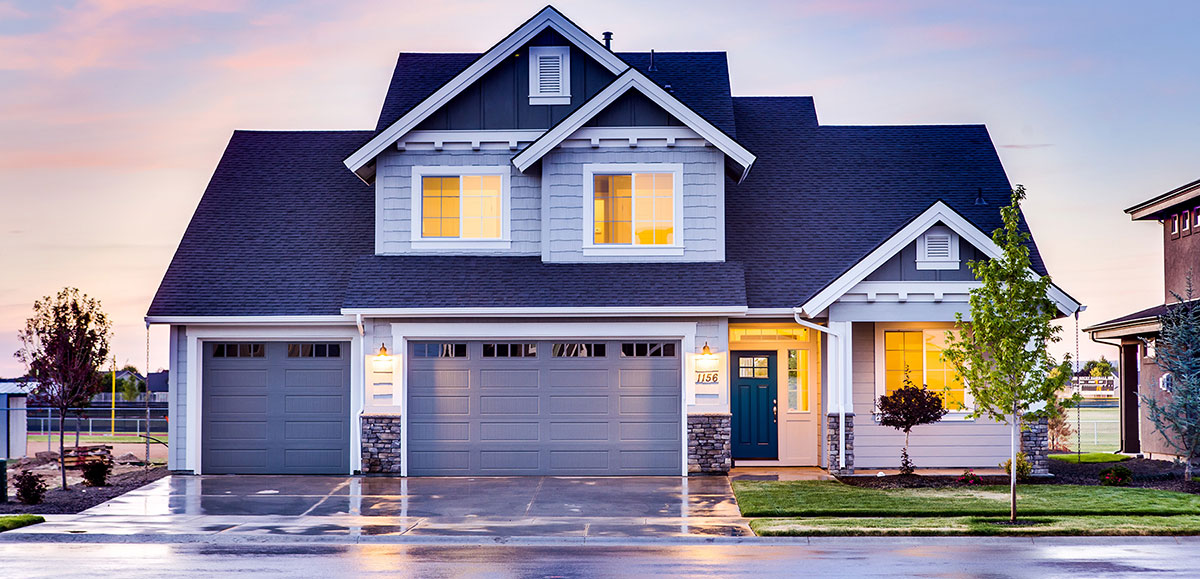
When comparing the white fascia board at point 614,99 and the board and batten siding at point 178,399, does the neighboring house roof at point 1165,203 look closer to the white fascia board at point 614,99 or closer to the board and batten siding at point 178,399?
the white fascia board at point 614,99

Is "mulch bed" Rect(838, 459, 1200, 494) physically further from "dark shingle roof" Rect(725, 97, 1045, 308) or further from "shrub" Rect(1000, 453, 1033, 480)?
"dark shingle roof" Rect(725, 97, 1045, 308)

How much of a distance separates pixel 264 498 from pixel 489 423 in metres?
4.46

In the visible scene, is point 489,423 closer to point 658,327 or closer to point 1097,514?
point 658,327

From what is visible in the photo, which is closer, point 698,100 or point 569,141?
point 569,141

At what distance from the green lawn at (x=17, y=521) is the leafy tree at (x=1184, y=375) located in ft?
59.3

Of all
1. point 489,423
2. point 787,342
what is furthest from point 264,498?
point 787,342

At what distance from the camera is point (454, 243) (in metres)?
22.1

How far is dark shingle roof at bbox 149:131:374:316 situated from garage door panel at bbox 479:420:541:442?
350 centimetres

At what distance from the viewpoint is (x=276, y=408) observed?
853 inches

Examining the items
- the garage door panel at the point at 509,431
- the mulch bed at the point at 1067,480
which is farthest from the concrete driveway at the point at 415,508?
the mulch bed at the point at 1067,480

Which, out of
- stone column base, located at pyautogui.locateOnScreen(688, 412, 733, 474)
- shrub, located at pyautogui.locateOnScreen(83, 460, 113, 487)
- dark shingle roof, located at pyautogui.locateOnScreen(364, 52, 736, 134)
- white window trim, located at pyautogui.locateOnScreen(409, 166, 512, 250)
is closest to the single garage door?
stone column base, located at pyautogui.locateOnScreen(688, 412, 733, 474)

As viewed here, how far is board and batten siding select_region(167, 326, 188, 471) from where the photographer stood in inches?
848

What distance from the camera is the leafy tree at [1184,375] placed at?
20.1 metres

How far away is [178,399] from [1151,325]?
1929 cm
